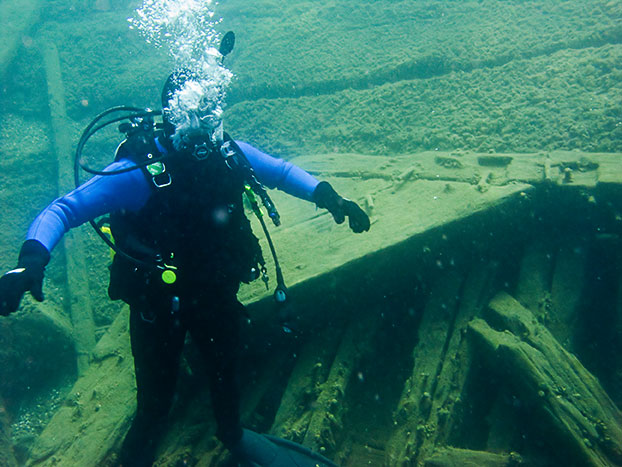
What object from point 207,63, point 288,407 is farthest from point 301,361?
point 207,63

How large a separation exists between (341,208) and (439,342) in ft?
4.50

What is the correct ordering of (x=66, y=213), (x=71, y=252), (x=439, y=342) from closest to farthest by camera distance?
(x=66, y=213)
(x=439, y=342)
(x=71, y=252)

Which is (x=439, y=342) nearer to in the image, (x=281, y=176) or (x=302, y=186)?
(x=302, y=186)

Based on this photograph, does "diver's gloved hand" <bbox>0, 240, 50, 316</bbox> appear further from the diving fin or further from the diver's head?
the diving fin

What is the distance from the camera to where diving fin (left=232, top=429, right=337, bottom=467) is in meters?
2.36

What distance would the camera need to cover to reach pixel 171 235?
195 centimetres

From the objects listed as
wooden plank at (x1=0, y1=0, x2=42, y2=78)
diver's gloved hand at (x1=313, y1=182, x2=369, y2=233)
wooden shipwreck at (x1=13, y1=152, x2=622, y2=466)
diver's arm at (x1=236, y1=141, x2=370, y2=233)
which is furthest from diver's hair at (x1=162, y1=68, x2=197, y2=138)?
wooden plank at (x1=0, y1=0, x2=42, y2=78)

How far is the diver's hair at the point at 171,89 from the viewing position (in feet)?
6.49

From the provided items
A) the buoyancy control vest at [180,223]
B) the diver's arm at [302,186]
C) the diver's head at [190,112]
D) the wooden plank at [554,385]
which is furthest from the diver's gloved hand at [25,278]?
the wooden plank at [554,385]

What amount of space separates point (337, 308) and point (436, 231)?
3.58ft

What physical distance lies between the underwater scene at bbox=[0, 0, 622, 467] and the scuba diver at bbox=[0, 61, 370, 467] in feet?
0.04

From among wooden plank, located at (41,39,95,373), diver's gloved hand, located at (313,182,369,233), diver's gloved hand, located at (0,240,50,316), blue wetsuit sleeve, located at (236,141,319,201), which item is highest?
diver's gloved hand, located at (0,240,50,316)

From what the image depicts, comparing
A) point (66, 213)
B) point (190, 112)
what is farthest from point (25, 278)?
point (190, 112)

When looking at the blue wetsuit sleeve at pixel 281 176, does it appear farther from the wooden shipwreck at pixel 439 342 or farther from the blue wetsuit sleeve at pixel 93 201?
the blue wetsuit sleeve at pixel 93 201
